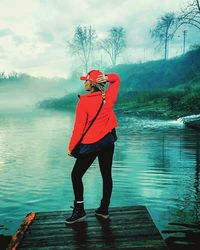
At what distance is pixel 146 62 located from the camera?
83.7 metres

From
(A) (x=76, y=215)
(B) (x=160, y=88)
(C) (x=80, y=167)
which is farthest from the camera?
(B) (x=160, y=88)

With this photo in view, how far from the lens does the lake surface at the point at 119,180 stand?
7695 millimetres

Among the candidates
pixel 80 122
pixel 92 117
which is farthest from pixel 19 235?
pixel 92 117

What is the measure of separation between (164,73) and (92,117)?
6838cm

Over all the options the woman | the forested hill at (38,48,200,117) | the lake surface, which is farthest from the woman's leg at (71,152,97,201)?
the forested hill at (38,48,200,117)

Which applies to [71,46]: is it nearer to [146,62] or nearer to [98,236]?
[146,62]

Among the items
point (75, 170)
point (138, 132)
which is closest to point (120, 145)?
point (138, 132)

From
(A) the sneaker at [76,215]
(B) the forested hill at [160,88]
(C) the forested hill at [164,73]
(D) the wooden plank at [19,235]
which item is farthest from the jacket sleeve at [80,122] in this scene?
(C) the forested hill at [164,73]

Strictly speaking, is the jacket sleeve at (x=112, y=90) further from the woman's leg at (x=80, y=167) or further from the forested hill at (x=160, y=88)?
the forested hill at (x=160, y=88)

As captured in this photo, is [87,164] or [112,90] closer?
[87,164]

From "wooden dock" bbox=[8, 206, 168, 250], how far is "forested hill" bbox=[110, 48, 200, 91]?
55.8 meters

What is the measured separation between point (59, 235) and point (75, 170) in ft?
2.92

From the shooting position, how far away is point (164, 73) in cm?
7156

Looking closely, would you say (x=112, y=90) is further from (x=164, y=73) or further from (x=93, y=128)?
(x=164, y=73)
